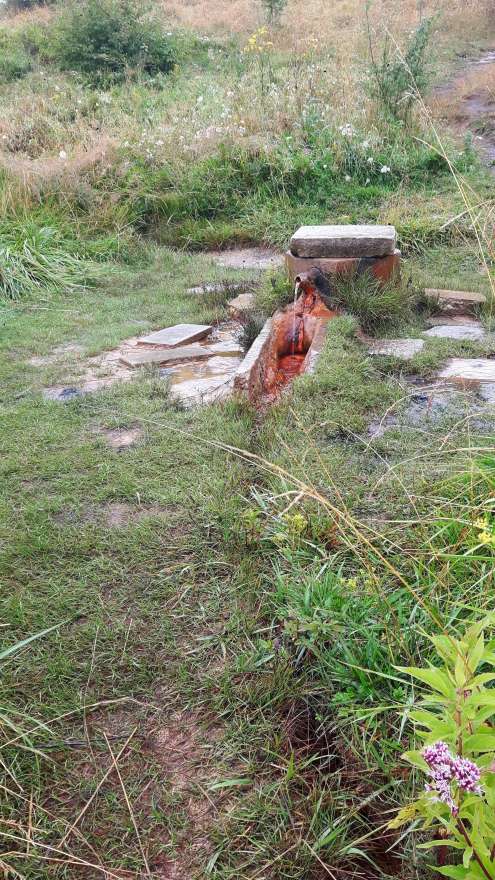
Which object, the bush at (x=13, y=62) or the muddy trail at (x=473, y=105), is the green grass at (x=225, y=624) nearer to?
the muddy trail at (x=473, y=105)

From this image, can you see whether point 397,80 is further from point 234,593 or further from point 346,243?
point 234,593

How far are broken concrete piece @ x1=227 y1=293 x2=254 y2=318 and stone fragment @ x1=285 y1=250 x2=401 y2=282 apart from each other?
56cm

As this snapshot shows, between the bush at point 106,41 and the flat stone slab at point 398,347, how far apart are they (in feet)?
36.6

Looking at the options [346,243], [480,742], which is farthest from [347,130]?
[480,742]

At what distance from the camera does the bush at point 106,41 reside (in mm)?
13594

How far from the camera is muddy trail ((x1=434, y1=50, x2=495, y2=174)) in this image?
10.0 m

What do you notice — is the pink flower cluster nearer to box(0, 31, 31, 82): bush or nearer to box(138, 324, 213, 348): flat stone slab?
box(138, 324, 213, 348): flat stone slab

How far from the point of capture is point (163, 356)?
15.0 ft

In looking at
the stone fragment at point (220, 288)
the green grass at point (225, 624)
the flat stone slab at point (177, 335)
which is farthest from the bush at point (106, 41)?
the green grass at point (225, 624)

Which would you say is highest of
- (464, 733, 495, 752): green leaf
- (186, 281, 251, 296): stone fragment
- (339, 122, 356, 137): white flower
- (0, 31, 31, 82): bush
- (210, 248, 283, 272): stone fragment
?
(0, 31, 31, 82): bush

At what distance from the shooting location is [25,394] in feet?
13.4

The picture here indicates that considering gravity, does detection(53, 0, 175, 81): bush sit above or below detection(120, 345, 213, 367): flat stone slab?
above

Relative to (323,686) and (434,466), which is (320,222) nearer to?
(434,466)

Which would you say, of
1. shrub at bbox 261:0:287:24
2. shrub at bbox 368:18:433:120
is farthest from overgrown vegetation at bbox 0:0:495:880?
shrub at bbox 261:0:287:24
